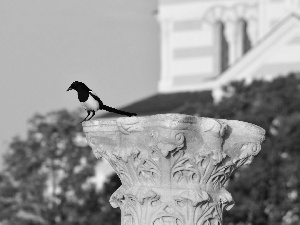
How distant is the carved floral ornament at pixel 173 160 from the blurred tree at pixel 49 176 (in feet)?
74.2

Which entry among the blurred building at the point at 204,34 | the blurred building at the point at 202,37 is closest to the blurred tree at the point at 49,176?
the blurred building at the point at 202,37

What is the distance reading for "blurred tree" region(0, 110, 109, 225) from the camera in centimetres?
3297

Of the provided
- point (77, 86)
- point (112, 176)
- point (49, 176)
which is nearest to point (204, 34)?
point (112, 176)

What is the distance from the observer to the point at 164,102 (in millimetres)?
43375

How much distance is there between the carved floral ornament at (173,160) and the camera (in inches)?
374

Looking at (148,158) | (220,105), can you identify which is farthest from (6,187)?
(148,158)

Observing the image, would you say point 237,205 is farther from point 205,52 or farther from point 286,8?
point 205,52

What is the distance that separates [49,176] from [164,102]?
33.2ft

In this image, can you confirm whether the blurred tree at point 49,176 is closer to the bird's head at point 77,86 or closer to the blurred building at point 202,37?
the blurred building at point 202,37

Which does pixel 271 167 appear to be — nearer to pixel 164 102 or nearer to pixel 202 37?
pixel 164 102

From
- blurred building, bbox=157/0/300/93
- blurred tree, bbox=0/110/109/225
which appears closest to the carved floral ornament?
blurred tree, bbox=0/110/109/225

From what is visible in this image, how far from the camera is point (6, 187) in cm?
3388

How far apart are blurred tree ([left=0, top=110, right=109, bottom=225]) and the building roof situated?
18.1ft

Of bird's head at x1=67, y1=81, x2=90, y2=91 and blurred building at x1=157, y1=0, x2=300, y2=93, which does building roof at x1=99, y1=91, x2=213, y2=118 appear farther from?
bird's head at x1=67, y1=81, x2=90, y2=91
